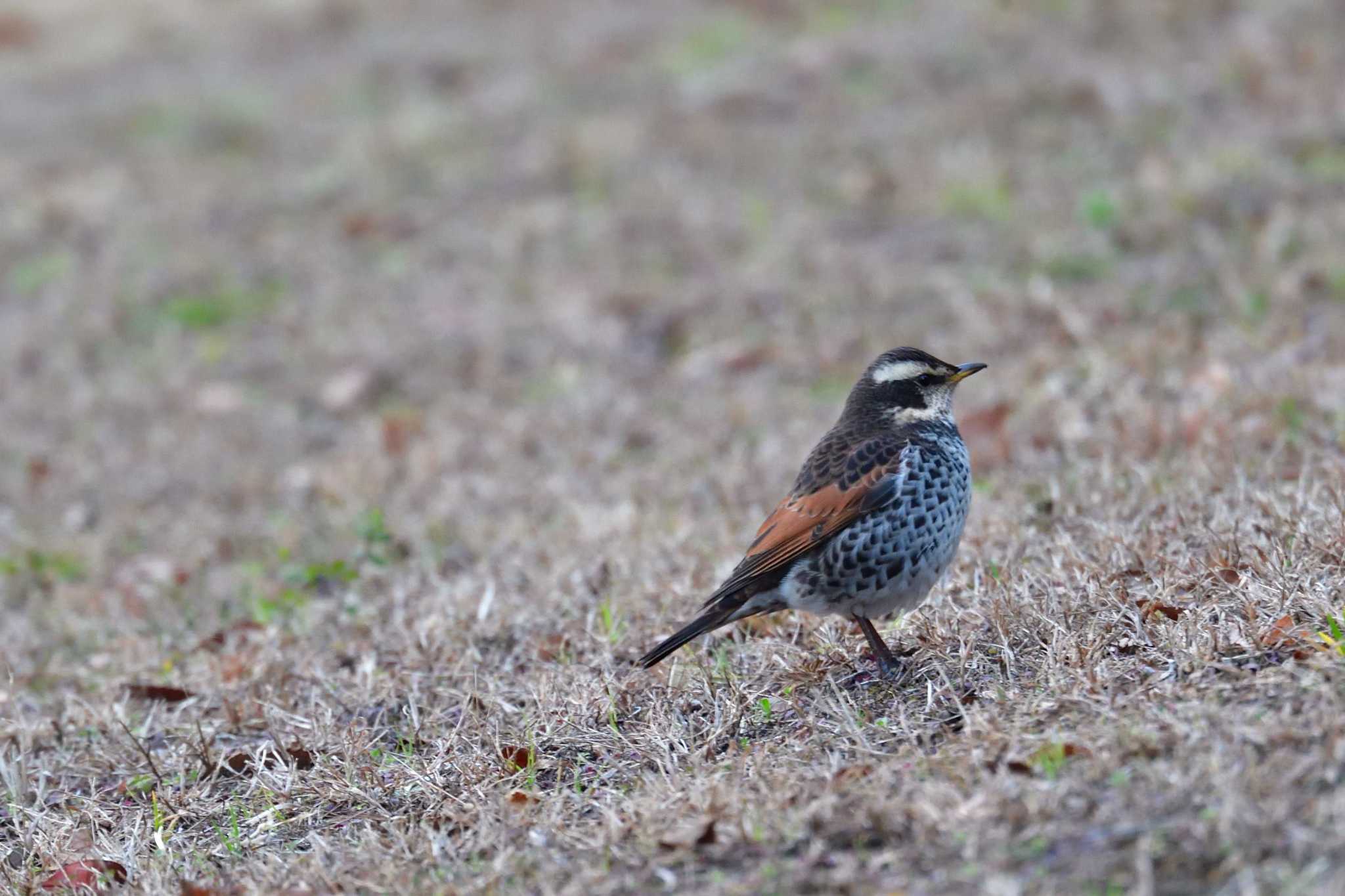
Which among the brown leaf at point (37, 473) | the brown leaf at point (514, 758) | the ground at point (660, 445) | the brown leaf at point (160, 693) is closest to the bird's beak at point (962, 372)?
the ground at point (660, 445)

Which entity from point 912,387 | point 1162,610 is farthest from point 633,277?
point 1162,610

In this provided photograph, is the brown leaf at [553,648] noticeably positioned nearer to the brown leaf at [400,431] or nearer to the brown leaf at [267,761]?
the brown leaf at [267,761]

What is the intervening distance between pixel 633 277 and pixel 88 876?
255 inches

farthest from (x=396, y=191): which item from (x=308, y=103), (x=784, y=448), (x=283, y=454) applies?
(x=784, y=448)

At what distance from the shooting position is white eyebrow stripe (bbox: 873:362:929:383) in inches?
195

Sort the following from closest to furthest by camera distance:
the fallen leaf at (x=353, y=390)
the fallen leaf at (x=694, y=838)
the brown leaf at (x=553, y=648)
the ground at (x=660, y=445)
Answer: the fallen leaf at (x=694, y=838) → the ground at (x=660, y=445) → the brown leaf at (x=553, y=648) → the fallen leaf at (x=353, y=390)

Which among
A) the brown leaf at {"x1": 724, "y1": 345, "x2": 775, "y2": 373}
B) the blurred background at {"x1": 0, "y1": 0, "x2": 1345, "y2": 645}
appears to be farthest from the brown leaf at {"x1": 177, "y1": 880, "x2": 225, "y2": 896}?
the brown leaf at {"x1": 724, "y1": 345, "x2": 775, "y2": 373}

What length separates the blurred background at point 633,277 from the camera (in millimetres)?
7074

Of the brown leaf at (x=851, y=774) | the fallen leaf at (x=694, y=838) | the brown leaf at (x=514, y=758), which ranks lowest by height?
the brown leaf at (x=514, y=758)

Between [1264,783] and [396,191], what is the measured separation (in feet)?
32.3

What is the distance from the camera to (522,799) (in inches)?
160

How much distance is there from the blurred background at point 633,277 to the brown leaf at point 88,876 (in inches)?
85.5

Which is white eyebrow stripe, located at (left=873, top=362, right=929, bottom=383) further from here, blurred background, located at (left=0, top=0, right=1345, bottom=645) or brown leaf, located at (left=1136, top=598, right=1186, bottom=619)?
blurred background, located at (left=0, top=0, right=1345, bottom=645)

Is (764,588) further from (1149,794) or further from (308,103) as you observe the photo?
(308,103)
